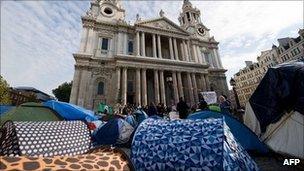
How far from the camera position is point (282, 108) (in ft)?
13.7

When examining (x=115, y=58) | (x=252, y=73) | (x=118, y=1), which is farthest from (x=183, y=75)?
(x=252, y=73)

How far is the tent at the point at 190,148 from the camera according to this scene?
2.32 meters

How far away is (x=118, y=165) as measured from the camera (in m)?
1.74

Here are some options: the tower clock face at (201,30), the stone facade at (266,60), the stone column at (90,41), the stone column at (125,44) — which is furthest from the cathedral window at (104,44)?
the stone facade at (266,60)

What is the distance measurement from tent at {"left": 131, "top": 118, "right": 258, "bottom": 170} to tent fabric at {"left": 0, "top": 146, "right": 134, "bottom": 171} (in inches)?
33.4

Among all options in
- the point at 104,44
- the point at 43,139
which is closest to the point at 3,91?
the point at 104,44

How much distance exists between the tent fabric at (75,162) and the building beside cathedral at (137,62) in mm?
19903

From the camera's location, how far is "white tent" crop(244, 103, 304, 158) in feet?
12.4

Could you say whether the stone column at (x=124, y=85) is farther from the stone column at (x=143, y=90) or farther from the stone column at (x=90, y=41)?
the stone column at (x=90, y=41)

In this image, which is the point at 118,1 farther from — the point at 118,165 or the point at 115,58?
the point at 118,165

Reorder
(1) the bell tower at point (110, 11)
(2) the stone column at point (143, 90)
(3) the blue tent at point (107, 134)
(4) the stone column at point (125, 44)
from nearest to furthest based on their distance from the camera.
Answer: (3) the blue tent at point (107, 134) < (2) the stone column at point (143, 90) < (4) the stone column at point (125, 44) < (1) the bell tower at point (110, 11)

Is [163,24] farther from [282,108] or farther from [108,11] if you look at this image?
[282,108]

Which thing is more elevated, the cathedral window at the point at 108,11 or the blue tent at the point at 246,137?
the cathedral window at the point at 108,11

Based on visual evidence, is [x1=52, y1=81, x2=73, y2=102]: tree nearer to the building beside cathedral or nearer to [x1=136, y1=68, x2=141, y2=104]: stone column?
the building beside cathedral
